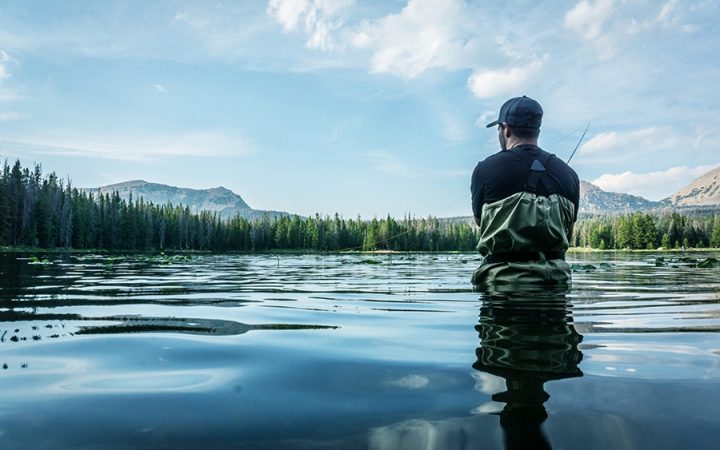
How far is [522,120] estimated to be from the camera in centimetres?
589

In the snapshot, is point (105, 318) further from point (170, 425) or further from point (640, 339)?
point (640, 339)

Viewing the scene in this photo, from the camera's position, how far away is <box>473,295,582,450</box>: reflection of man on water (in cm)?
179

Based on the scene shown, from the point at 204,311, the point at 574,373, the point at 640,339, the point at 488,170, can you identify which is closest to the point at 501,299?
the point at 488,170

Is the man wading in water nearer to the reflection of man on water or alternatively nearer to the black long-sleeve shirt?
the black long-sleeve shirt

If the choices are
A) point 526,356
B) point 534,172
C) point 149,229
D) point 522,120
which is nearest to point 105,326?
point 526,356

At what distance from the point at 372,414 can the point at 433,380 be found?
2.02 feet

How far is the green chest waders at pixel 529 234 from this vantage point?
5.45m

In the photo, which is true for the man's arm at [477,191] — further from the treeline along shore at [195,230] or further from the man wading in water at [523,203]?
the treeline along shore at [195,230]

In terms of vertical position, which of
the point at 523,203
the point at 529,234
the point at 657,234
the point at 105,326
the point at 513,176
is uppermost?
the point at 657,234

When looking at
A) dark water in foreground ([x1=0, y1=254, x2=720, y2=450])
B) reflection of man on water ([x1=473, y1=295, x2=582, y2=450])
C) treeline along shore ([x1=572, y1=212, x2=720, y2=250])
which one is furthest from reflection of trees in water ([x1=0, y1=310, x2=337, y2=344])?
treeline along shore ([x1=572, y1=212, x2=720, y2=250])

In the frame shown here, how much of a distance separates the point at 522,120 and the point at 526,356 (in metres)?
3.93

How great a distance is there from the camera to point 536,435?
168 centimetres

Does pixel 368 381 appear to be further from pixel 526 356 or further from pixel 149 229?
pixel 149 229

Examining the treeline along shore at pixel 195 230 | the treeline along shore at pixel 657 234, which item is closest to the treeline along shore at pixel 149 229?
the treeline along shore at pixel 195 230
